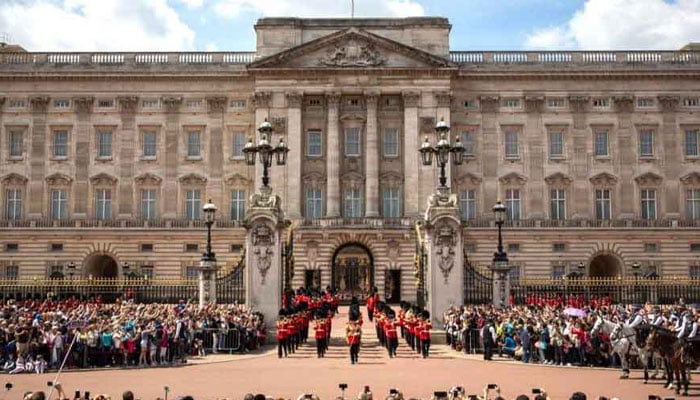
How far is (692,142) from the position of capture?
60.4 metres

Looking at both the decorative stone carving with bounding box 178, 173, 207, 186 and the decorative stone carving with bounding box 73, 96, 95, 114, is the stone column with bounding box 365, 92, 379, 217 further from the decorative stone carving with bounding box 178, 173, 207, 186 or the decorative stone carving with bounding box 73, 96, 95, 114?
the decorative stone carving with bounding box 73, 96, 95, 114

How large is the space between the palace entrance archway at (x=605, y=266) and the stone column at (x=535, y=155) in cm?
583

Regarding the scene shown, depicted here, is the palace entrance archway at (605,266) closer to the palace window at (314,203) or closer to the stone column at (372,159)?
the stone column at (372,159)

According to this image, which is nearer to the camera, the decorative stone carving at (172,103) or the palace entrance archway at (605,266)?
the palace entrance archway at (605,266)

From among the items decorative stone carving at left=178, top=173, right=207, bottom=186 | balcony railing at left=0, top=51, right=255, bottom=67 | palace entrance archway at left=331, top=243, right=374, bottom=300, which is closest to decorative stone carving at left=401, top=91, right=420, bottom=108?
palace entrance archway at left=331, top=243, right=374, bottom=300

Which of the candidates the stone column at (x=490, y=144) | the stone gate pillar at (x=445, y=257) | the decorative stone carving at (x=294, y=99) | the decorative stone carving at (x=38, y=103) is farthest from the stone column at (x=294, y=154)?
the stone gate pillar at (x=445, y=257)

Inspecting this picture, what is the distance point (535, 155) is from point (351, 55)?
51.2 ft

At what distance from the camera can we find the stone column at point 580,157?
197ft

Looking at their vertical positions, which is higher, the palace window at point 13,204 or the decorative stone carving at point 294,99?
the decorative stone carving at point 294,99

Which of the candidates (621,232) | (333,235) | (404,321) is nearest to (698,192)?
(621,232)

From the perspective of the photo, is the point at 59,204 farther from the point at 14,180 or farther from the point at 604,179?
the point at 604,179

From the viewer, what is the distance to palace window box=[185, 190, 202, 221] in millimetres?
60469

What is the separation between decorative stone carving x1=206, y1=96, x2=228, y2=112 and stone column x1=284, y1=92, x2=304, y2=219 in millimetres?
5310

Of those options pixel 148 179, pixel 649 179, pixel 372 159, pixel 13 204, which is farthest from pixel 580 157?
pixel 13 204
